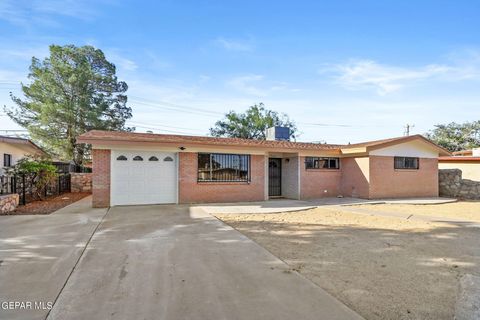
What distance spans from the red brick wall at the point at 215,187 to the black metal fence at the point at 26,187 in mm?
6214

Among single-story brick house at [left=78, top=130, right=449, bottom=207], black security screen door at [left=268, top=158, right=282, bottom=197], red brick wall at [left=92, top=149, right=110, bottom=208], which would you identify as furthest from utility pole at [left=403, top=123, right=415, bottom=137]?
red brick wall at [left=92, top=149, right=110, bottom=208]

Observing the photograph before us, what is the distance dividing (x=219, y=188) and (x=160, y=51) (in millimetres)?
7117

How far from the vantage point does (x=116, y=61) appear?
2583 cm

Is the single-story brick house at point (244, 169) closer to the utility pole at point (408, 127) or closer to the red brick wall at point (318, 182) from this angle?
the red brick wall at point (318, 182)

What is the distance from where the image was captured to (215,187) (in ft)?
42.3

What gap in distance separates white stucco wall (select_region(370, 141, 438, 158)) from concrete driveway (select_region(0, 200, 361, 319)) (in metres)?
12.0

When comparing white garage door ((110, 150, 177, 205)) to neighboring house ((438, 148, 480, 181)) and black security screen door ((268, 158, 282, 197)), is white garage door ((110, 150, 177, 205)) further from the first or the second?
neighboring house ((438, 148, 480, 181))

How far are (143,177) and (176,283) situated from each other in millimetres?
8708

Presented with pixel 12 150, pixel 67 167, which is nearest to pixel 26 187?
pixel 12 150

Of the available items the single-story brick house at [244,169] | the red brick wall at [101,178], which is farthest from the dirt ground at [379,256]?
the red brick wall at [101,178]

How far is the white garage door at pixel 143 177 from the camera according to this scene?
37.2 ft

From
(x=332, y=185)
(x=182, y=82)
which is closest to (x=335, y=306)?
(x=332, y=185)

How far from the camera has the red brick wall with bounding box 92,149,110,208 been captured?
1091cm

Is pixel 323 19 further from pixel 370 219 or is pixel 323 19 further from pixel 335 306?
pixel 335 306
